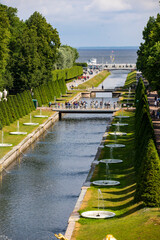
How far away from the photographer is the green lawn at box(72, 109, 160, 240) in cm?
2798

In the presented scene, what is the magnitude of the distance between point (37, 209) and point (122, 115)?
46.6 m

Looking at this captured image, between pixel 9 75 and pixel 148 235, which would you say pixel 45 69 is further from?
pixel 148 235

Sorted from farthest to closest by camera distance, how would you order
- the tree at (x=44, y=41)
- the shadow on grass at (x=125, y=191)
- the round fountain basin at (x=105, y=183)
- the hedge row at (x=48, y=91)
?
1. the tree at (x=44, y=41)
2. the hedge row at (x=48, y=91)
3. the round fountain basin at (x=105, y=183)
4. the shadow on grass at (x=125, y=191)

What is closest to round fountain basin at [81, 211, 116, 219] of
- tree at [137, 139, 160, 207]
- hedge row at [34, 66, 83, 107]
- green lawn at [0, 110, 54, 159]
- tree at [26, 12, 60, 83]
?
tree at [137, 139, 160, 207]

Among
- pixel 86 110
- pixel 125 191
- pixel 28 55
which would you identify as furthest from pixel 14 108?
pixel 125 191

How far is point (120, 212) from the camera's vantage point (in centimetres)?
3428

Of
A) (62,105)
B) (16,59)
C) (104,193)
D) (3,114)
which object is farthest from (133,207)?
(16,59)

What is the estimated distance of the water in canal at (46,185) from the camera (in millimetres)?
35750

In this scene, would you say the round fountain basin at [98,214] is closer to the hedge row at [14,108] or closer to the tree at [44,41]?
the hedge row at [14,108]

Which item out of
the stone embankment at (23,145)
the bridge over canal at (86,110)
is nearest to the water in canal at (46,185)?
the stone embankment at (23,145)

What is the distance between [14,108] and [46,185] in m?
33.2

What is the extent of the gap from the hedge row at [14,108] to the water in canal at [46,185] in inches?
203

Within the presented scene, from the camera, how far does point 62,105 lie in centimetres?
9569

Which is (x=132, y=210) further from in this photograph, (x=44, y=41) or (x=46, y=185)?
(x=44, y=41)
